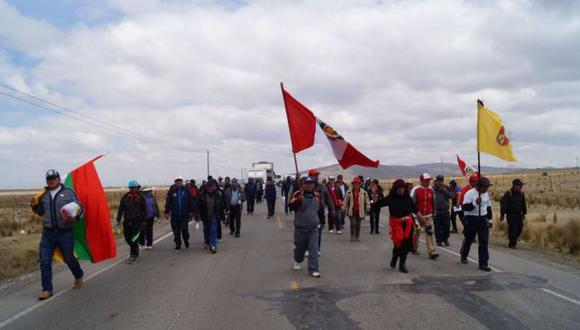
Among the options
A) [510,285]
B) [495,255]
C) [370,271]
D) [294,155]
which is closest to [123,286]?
[294,155]

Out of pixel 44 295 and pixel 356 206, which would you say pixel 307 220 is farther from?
pixel 356 206

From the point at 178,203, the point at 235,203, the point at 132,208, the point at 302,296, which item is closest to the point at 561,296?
the point at 302,296

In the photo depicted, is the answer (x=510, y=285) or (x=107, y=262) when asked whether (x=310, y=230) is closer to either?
(x=510, y=285)

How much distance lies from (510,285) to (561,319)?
1.92 meters

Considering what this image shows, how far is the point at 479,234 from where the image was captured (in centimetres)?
941

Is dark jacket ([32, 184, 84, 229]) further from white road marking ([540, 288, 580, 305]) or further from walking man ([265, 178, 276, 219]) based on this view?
walking man ([265, 178, 276, 219])

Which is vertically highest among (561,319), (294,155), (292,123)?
(292,123)

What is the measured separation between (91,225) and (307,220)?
3.72 metres

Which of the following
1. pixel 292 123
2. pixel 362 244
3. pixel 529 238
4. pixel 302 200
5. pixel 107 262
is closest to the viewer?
pixel 302 200

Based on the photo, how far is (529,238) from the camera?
573 inches

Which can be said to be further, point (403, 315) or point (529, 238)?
point (529, 238)

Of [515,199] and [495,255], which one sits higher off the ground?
[515,199]

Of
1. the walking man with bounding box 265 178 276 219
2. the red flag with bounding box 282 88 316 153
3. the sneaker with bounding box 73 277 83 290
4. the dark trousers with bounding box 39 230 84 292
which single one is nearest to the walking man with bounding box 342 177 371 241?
the red flag with bounding box 282 88 316 153

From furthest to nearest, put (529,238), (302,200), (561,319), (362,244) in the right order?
(529,238), (362,244), (302,200), (561,319)
